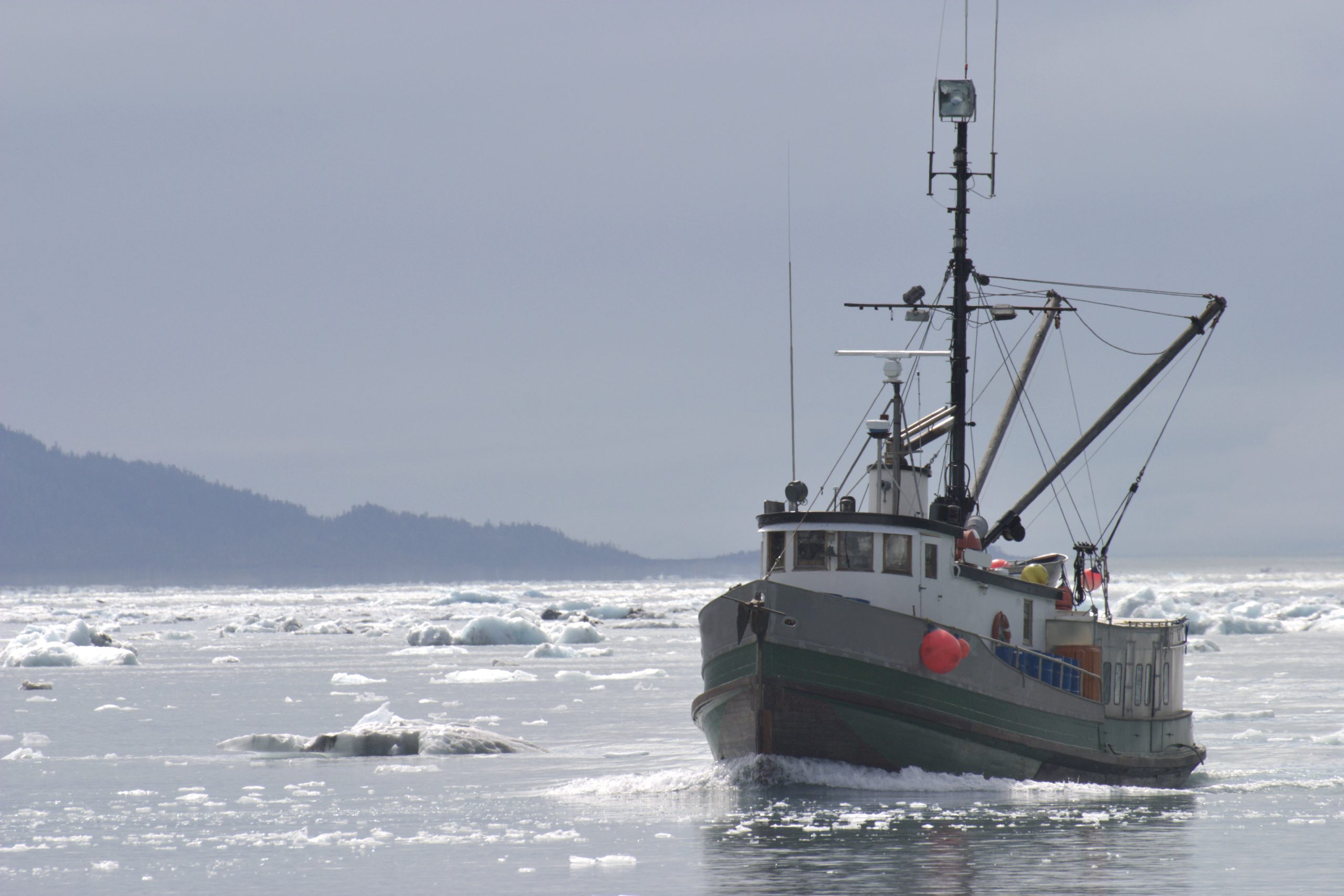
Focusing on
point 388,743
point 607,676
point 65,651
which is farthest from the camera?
point 65,651

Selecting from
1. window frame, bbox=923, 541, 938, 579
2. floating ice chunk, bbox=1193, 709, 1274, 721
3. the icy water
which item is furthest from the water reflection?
floating ice chunk, bbox=1193, 709, 1274, 721

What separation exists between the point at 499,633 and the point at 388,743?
34.8 meters

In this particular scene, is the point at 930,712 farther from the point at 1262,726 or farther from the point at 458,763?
the point at 1262,726

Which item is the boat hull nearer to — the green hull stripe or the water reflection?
the green hull stripe

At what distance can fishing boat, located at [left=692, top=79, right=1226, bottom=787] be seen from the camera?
67.2 feet

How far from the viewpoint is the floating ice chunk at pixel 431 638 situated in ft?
198

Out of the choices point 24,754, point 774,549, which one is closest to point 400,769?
point 24,754

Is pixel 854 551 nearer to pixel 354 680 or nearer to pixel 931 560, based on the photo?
pixel 931 560

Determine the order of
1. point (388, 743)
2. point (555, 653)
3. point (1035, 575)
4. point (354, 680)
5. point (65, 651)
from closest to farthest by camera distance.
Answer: point (1035, 575), point (388, 743), point (354, 680), point (65, 651), point (555, 653)

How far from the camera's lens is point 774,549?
73.5 ft

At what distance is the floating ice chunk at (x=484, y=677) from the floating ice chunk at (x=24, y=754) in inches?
598

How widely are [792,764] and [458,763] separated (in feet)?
19.9

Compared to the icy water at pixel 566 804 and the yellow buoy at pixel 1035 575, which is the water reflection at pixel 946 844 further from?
the yellow buoy at pixel 1035 575

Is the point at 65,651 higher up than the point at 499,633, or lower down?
higher up
